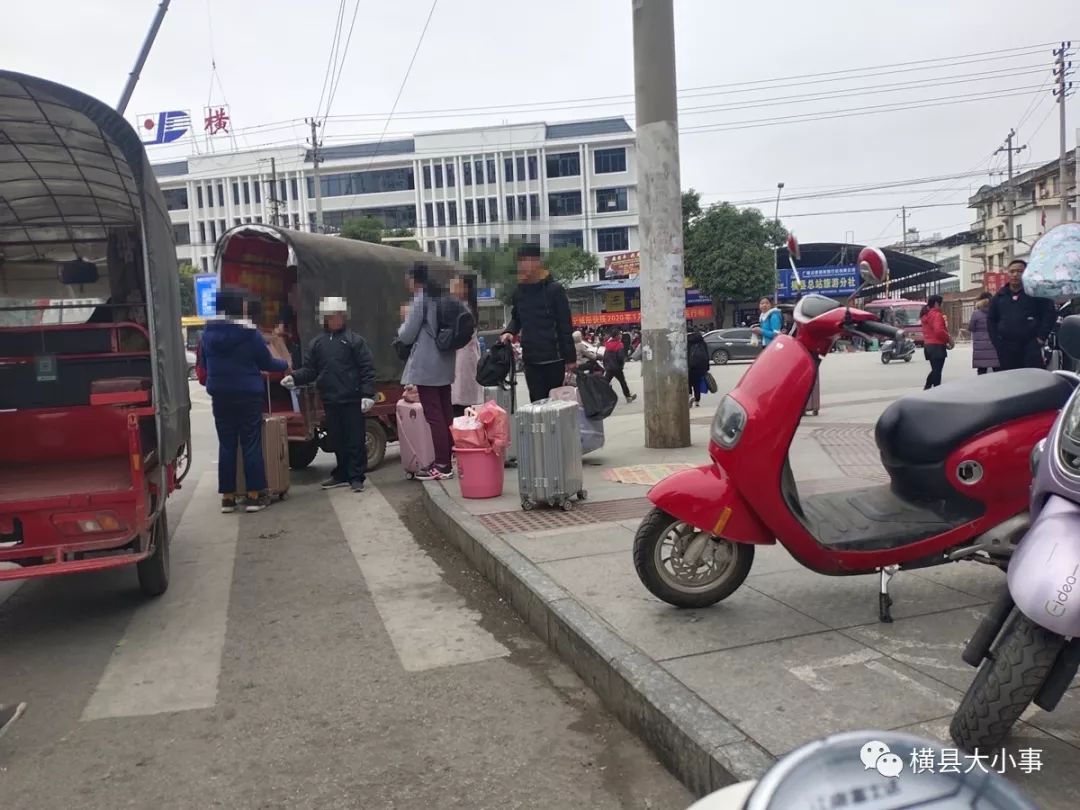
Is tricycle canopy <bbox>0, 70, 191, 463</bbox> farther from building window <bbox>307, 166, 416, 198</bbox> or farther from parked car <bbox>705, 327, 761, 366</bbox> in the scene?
building window <bbox>307, 166, 416, 198</bbox>

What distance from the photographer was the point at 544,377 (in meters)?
7.24

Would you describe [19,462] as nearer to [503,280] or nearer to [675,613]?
[503,280]

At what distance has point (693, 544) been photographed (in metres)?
3.92

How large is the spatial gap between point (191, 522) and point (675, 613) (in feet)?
16.4

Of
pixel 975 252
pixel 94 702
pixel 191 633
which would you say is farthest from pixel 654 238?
pixel 975 252

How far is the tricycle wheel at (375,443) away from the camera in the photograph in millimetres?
9492

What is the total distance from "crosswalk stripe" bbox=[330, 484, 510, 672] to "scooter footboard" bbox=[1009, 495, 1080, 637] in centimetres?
249

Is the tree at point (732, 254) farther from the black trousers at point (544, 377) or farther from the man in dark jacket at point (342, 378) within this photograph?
the black trousers at point (544, 377)

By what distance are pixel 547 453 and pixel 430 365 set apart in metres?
1.93

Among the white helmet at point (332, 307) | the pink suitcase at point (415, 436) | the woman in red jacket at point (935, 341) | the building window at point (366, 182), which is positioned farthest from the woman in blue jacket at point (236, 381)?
the building window at point (366, 182)

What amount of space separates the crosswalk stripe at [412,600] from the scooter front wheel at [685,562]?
87cm

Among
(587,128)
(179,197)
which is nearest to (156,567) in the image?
(587,128)

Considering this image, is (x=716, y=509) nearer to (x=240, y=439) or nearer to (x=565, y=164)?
(x=240, y=439)

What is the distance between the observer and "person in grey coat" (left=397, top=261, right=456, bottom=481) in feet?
25.1
